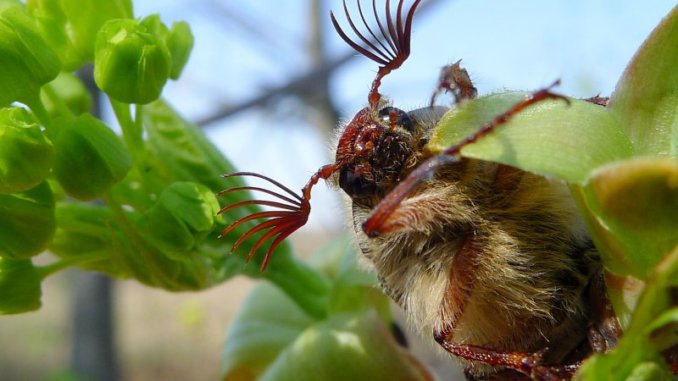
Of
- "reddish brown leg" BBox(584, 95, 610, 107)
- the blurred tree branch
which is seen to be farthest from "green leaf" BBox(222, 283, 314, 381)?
the blurred tree branch

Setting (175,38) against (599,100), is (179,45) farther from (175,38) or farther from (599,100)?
(599,100)

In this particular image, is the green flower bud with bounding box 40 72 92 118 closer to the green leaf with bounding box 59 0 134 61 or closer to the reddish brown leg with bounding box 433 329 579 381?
the green leaf with bounding box 59 0 134 61

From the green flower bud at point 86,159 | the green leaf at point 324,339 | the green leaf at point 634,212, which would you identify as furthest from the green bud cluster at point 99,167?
the green leaf at point 634,212

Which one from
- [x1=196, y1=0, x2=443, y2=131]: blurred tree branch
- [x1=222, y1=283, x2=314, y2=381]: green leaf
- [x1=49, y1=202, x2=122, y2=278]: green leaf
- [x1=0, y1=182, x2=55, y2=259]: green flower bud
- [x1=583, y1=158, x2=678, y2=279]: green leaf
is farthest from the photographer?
[x1=196, y1=0, x2=443, y2=131]: blurred tree branch

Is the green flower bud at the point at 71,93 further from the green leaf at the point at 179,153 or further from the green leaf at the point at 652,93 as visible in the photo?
the green leaf at the point at 652,93

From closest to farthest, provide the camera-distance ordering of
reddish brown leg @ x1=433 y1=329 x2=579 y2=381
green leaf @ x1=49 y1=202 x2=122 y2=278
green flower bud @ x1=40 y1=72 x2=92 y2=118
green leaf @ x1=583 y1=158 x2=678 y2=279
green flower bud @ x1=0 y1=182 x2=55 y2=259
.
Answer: green leaf @ x1=583 y1=158 x2=678 y2=279 → reddish brown leg @ x1=433 y1=329 x2=579 y2=381 → green flower bud @ x1=0 y1=182 x2=55 y2=259 → green leaf @ x1=49 y1=202 x2=122 y2=278 → green flower bud @ x1=40 y1=72 x2=92 y2=118

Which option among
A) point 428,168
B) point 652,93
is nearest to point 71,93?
point 428,168
